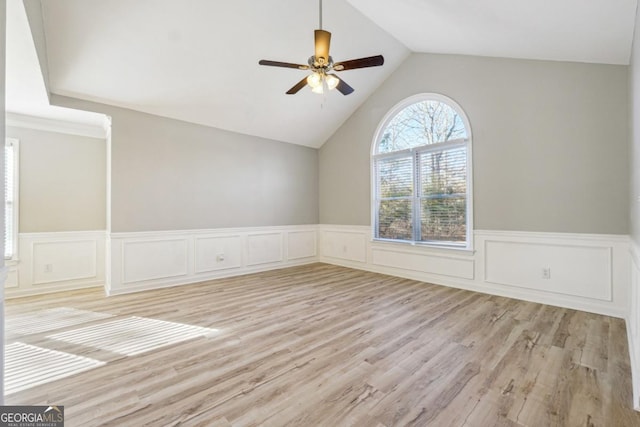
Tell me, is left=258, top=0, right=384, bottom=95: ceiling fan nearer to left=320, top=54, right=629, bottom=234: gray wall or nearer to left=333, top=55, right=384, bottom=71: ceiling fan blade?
left=333, top=55, right=384, bottom=71: ceiling fan blade

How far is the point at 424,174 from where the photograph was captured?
4727 millimetres

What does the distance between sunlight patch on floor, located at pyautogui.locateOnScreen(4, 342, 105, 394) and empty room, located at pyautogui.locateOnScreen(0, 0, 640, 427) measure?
0.02 metres

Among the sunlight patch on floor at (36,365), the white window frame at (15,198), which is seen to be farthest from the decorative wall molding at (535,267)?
the white window frame at (15,198)

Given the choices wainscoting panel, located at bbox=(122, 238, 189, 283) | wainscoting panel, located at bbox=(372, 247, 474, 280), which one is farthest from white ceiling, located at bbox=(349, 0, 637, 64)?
wainscoting panel, located at bbox=(122, 238, 189, 283)

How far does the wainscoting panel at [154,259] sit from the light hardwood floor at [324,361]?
0.61 m

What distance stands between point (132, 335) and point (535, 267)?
4555mm

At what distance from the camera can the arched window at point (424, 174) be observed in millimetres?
4301

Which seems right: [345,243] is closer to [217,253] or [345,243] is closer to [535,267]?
[217,253]

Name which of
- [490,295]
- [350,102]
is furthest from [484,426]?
[350,102]

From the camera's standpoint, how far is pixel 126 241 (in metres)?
4.12

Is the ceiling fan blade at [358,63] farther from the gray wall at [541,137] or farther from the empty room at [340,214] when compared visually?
the gray wall at [541,137]

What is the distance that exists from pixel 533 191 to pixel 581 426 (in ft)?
9.21

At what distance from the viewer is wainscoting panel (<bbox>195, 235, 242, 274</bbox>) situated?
4797mm

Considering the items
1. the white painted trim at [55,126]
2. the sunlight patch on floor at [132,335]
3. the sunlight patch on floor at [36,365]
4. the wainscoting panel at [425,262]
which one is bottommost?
the sunlight patch on floor at [36,365]
